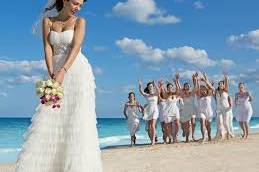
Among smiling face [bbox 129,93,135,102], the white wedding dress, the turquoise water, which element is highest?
smiling face [bbox 129,93,135,102]

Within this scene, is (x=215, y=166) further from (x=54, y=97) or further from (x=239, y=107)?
(x=239, y=107)

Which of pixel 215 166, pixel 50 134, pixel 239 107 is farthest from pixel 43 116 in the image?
pixel 239 107

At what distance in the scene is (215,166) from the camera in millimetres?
11977

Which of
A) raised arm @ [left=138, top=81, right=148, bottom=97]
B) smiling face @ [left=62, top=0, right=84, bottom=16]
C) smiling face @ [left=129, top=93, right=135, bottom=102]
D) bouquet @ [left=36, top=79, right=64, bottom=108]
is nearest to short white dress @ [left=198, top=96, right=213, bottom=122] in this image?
raised arm @ [left=138, top=81, right=148, bottom=97]

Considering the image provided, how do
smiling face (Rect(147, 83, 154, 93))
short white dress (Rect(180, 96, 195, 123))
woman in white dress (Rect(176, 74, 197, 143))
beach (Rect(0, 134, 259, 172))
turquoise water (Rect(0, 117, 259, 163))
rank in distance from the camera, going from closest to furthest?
beach (Rect(0, 134, 259, 172)), smiling face (Rect(147, 83, 154, 93)), woman in white dress (Rect(176, 74, 197, 143)), short white dress (Rect(180, 96, 195, 123)), turquoise water (Rect(0, 117, 259, 163))

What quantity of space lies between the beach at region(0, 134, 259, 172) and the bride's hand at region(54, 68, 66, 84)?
555 centimetres

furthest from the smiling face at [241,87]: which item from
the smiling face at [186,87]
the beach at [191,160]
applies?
the beach at [191,160]

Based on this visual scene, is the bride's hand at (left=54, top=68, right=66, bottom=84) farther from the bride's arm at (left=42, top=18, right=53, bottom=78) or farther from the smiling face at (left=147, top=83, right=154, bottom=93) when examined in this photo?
the smiling face at (left=147, top=83, right=154, bottom=93)

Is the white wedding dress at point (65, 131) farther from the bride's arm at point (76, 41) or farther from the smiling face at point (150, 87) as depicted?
the smiling face at point (150, 87)

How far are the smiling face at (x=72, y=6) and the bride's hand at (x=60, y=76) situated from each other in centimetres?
73

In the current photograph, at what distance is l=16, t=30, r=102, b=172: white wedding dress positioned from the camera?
6773mm

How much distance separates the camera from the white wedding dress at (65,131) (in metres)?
6.77

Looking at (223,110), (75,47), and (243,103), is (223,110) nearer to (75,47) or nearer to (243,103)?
(243,103)

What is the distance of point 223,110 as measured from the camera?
64.3 ft
